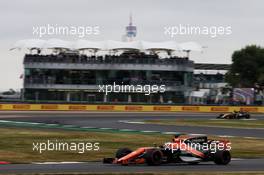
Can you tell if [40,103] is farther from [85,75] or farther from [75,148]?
[75,148]

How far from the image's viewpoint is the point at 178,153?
73.7 ft

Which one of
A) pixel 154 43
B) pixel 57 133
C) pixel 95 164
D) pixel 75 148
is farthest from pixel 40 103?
pixel 95 164

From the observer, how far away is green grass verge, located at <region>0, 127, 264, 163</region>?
25.7 meters

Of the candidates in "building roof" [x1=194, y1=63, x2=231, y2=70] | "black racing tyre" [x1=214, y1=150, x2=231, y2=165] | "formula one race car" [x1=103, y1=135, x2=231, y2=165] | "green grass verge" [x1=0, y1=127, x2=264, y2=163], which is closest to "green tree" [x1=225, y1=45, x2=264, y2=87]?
"building roof" [x1=194, y1=63, x2=231, y2=70]

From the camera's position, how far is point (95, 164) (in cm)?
2292

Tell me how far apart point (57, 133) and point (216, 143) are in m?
17.2

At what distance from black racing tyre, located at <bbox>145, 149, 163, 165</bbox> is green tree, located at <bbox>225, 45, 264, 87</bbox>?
9053 cm

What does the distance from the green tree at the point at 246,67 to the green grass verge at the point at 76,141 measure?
245 feet

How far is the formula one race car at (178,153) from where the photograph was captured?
21.8 m

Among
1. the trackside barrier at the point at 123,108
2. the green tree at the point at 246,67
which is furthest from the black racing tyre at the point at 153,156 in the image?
the green tree at the point at 246,67

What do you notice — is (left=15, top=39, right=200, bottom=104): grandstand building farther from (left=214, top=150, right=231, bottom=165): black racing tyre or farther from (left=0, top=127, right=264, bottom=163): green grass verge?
(left=214, top=150, right=231, bottom=165): black racing tyre

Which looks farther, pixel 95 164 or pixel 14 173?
pixel 95 164

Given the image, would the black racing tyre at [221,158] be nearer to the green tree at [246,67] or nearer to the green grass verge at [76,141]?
the green grass verge at [76,141]

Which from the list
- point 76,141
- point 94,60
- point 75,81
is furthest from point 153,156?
point 75,81
